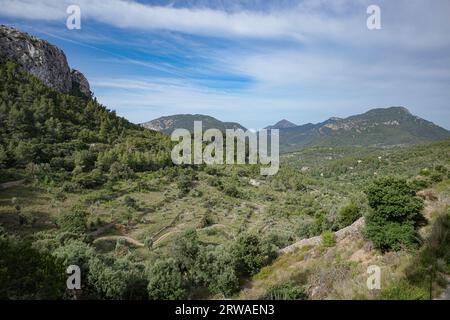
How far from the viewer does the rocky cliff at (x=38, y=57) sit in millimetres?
83938

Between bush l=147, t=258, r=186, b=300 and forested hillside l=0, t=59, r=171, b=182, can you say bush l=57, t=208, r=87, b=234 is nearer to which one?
forested hillside l=0, t=59, r=171, b=182

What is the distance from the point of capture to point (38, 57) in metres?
88.9

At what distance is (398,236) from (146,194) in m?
39.1

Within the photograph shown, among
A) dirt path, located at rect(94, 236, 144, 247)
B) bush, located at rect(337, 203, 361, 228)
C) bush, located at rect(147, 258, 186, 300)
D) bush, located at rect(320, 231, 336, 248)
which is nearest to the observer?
bush, located at rect(147, 258, 186, 300)

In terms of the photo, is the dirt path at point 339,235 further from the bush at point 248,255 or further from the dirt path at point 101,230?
the dirt path at point 101,230

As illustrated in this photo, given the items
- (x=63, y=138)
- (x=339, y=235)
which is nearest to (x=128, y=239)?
(x=339, y=235)

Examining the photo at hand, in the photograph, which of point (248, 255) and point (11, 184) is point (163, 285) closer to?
point (248, 255)

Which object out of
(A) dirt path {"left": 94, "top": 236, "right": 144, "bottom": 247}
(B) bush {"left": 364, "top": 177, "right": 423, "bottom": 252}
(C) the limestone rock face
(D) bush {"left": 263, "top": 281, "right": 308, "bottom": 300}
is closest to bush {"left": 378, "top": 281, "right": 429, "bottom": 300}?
(D) bush {"left": 263, "top": 281, "right": 308, "bottom": 300}

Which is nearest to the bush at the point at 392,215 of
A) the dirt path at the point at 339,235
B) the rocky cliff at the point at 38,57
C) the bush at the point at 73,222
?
the dirt path at the point at 339,235

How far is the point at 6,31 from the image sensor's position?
86.4 m

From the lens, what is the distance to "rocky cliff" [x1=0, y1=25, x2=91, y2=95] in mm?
83938

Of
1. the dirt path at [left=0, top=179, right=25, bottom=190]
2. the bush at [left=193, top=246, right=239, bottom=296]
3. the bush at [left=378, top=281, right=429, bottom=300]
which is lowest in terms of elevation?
the bush at [left=193, top=246, right=239, bottom=296]
